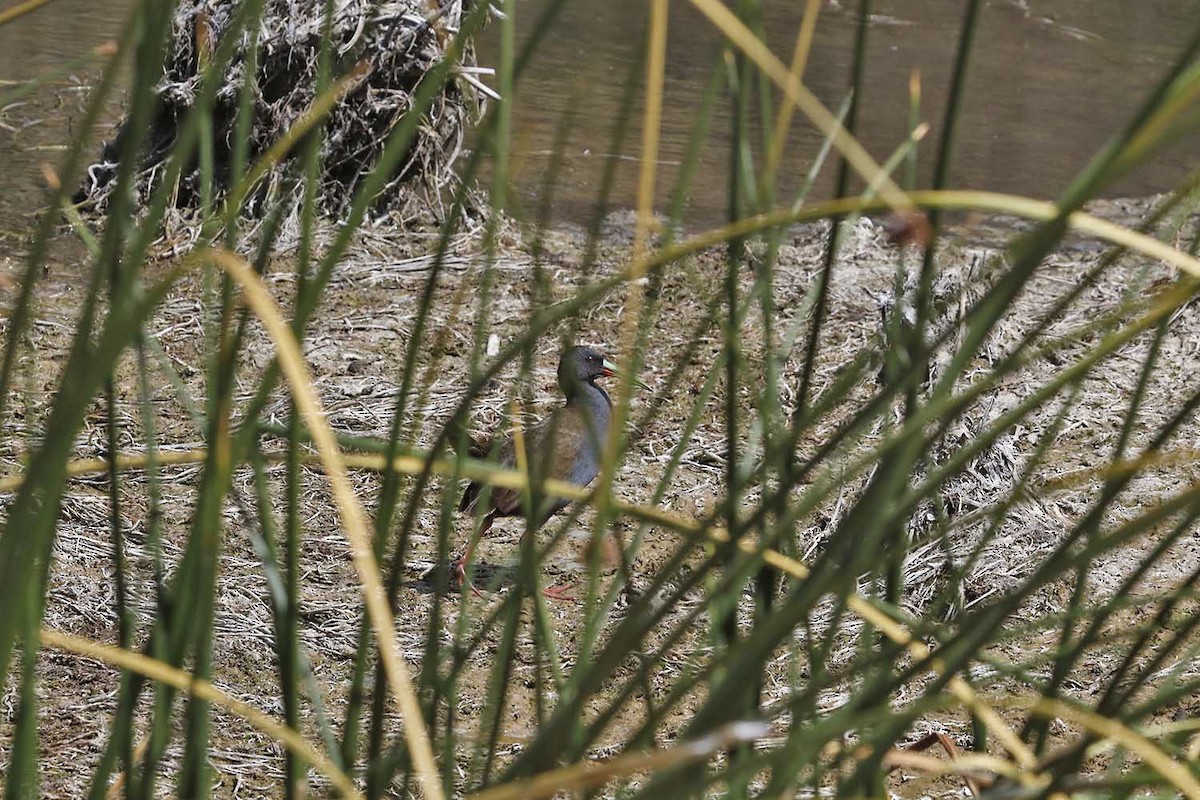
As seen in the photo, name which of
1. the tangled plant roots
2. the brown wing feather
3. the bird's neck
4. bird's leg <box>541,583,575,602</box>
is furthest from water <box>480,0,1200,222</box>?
bird's leg <box>541,583,575,602</box>

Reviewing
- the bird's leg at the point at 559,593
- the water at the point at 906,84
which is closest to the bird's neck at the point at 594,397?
the bird's leg at the point at 559,593

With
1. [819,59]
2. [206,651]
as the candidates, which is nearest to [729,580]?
[206,651]

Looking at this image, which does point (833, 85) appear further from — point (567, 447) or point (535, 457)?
point (535, 457)

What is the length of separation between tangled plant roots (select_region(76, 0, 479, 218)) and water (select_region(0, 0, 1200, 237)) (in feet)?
1.79

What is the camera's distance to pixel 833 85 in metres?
9.95

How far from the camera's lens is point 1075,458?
4.95m

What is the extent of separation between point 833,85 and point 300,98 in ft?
14.5

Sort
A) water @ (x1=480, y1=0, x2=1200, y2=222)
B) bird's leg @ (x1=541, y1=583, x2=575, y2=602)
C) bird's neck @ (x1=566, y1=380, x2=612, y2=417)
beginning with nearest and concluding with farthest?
bird's leg @ (x1=541, y1=583, x2=575, y2=602)
bird's neck @ (x1=566, y1=380, x2=612, y2=417)
water @ (x1=480, y1=0, x2=1200, y2=222)

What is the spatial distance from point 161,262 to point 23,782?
213 inches

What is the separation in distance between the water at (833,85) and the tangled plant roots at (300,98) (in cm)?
54

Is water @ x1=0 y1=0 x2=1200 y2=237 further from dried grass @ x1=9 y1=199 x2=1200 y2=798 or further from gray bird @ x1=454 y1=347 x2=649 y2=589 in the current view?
gray bird @ x1=454 y1=347 x2=649 y2=589

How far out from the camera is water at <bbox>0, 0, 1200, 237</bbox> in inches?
309

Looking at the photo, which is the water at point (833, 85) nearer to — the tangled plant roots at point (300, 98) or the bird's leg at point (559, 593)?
the tangled plant roots at point (300, 98)

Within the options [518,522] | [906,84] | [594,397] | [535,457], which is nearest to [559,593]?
[535,457]
